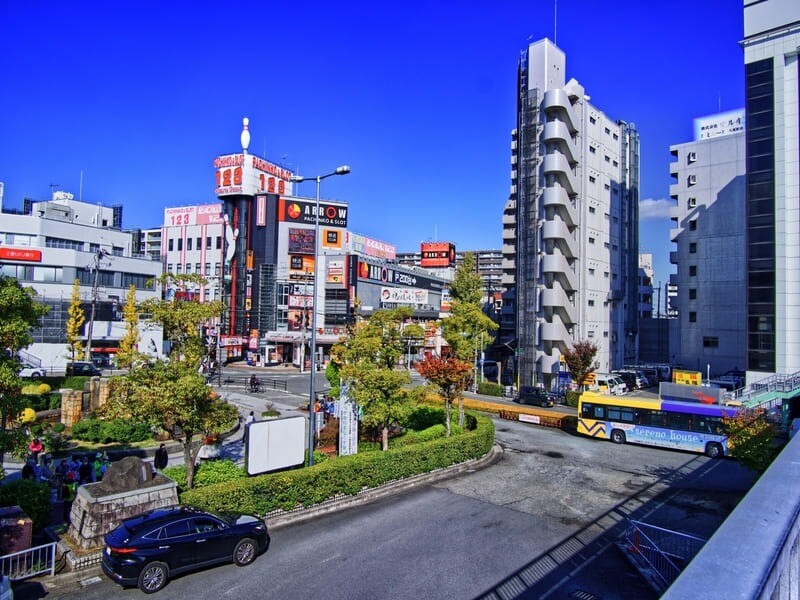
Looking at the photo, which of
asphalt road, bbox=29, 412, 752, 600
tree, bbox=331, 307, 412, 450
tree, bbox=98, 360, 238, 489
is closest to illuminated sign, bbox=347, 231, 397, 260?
tree, bbox=331, 307, 412, 450

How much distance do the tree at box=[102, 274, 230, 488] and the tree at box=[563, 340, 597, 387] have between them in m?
35.7

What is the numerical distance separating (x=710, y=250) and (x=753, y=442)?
5312 centimetres

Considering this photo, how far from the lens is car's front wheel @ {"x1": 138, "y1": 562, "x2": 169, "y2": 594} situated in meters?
12.0

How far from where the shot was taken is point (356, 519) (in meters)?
17.1

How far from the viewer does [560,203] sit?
51.9 meters

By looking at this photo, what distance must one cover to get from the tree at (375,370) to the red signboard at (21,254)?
46.3 m

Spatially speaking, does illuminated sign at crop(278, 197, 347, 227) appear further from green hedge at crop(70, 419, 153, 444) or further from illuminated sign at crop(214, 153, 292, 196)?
green hedge at crop(70, 419, 153, 444)

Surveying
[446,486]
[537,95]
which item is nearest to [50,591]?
[446,486]

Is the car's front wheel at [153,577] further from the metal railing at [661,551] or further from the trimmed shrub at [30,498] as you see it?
the metal railing at [661,551]

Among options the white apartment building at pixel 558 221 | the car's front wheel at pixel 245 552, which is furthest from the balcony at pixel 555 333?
the car's front wheel at pixel 245 552

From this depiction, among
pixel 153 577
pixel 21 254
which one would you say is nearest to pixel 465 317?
pixel 153 577

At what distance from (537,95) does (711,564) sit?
5780 centimetres

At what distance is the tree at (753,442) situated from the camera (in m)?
17.4

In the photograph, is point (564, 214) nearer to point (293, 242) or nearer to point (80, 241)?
point (293, 242)
